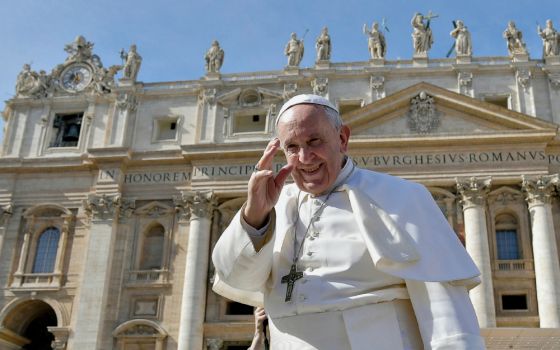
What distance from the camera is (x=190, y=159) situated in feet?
85.9

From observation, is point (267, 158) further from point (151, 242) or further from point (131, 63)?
point (131, 63)

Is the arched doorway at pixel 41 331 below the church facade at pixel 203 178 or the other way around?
below

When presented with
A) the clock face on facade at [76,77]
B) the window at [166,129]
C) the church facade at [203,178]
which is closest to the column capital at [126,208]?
the church facade at [203,178]

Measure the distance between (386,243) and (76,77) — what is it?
95.3 feet

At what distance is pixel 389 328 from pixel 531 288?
21.6 m

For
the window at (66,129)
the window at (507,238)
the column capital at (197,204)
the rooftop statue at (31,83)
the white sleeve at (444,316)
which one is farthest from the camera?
the rooftop statue at (31,83)

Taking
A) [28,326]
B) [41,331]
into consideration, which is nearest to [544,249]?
[41,331]

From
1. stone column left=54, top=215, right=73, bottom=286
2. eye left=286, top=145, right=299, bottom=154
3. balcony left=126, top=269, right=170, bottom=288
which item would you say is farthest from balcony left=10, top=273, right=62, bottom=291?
eye left=286, top=145, right=299, bottom=154

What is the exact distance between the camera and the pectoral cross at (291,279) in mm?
2920

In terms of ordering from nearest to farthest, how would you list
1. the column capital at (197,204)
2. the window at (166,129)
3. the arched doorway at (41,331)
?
1. the column capital at (197,204)
2. the arched doorway at (41,331)
3. the window at (166,129)

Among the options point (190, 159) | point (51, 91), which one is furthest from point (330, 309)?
point (51, 91)

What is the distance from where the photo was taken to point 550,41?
26.5m

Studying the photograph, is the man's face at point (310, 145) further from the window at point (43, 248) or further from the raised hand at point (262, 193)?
the window at point (43, 248)

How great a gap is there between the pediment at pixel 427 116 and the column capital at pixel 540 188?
2.04 m
